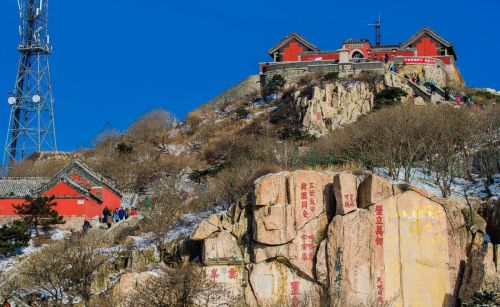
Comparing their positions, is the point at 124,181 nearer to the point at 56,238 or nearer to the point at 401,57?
the point at 56,238

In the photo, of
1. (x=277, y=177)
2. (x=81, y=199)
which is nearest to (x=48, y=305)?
(x=277, y=177)

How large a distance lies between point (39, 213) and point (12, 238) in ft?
11.9

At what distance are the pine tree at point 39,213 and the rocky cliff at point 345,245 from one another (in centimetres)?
1166

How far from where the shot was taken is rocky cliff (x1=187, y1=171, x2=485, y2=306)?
23219 millimetres

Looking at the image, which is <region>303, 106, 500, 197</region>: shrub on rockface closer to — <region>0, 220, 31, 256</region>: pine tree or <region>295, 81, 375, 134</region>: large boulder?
<region>295, 81, 375, 134</region>: large boulder

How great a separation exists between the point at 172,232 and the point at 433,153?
1044 cm

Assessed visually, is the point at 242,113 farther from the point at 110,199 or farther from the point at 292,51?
the point at 110,199

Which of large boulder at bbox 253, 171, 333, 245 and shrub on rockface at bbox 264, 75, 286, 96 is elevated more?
shrub on rockface at bbox 264, 75, 286, 96

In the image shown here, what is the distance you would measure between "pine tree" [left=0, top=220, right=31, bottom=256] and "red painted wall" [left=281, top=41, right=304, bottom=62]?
3374 cm

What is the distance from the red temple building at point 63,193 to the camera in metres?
36.3

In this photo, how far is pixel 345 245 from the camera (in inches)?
930

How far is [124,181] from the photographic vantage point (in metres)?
47.4


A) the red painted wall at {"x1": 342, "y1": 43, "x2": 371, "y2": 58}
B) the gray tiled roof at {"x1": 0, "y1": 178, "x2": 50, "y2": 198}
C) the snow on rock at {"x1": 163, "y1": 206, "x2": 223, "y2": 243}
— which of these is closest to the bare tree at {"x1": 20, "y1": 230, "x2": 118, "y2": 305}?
the snow on rock at {"x1": 163, "y1": 206, "x2": 223, "y2": 243}

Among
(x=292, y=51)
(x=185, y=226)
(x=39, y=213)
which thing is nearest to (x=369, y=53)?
(x=292, y=51)
